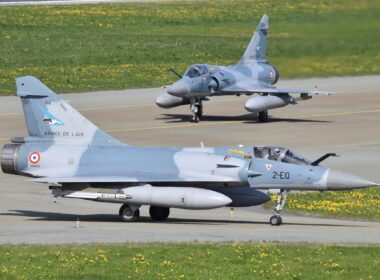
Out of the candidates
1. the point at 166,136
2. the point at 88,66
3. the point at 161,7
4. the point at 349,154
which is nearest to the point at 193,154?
the point at 349,154

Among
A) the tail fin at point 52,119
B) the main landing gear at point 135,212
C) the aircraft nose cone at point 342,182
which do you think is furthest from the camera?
the tail fin at point 52,119

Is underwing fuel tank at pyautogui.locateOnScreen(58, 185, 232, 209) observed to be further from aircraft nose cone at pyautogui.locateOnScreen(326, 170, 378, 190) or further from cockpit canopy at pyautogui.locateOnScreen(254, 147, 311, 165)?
aircraft nose cone at pyautogui.locateOnScreen(326, 170, 378, 190)

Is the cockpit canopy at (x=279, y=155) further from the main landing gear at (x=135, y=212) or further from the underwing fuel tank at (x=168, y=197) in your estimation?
the main landing gear at (x=135, y=212)

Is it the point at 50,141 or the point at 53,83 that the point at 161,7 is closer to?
the point at 53,83

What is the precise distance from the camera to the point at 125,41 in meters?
83.1

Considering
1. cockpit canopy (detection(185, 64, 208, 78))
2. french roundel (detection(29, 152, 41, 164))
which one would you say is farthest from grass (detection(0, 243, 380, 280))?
cockpit canopy (detection(185, 64, 208, 78))

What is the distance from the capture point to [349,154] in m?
47.2

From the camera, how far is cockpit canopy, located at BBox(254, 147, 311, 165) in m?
32.3

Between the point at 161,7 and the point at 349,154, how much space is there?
5189 centimetres

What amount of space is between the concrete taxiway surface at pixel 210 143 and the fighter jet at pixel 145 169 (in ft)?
2.32

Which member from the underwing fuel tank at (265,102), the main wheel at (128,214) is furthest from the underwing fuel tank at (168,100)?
the main wheel at (128,214)

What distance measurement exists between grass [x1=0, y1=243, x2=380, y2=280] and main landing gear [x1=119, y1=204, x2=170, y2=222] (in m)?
5.03

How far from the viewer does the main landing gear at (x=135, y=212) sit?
32.8 m

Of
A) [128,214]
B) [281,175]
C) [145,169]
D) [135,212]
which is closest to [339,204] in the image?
[281,175]
